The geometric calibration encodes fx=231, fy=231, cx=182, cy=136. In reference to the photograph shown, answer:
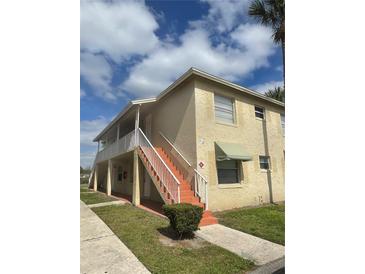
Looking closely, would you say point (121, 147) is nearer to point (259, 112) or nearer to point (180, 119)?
point (180, 119)

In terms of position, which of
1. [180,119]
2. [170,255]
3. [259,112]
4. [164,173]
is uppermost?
[259,112]

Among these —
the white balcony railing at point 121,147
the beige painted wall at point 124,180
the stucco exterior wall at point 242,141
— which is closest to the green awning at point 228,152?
the stucco exterior wall at point 242,141

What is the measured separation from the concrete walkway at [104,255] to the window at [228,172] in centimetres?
578

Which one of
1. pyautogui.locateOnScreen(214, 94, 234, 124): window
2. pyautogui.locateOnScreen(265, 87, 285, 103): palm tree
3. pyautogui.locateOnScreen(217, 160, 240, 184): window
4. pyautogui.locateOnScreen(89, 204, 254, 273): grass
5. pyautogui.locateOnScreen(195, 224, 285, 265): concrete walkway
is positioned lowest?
pyautogui.locateOnScreen(195, 224, 285, 265): concrete walkway

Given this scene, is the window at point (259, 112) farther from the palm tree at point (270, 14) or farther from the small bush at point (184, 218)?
the small bush at point (184, 218)

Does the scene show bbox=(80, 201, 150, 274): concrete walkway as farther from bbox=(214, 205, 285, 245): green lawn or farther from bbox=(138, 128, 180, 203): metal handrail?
bbox=(214, 205, 285, 245): green lawn

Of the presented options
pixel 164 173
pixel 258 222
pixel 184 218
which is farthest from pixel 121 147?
pixel 258 222

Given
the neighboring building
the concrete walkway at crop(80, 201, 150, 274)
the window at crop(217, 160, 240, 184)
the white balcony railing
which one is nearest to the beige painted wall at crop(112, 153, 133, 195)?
the white balcony railing

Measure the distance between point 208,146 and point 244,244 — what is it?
206 inches

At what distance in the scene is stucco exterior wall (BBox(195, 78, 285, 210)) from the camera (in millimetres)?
10508

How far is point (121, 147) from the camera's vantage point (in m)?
14.5

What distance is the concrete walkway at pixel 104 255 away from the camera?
4.49 metres
